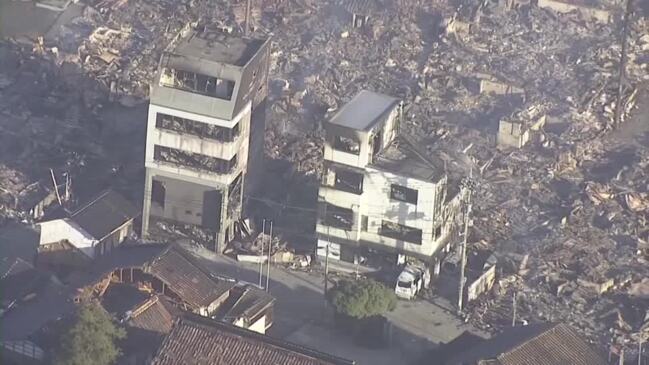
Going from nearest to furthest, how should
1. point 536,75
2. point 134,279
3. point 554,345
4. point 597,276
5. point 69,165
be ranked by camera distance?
1. point 554,345
2. point 134,279
3. point 597,276
4. point 69,165
5. point 536,75

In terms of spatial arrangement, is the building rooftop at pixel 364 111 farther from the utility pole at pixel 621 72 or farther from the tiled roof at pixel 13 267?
the utility pole at pixel 621 72

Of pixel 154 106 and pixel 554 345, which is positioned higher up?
pixel 154 106

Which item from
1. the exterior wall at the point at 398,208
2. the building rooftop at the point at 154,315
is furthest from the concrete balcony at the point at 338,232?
the building rooftop at the point at 154,315

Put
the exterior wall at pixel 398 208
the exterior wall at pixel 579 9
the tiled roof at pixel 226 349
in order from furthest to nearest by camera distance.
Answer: the exterior wall at pixel 579 9
the exterior wall at pixel 398 208
the tiled roof at pixel 226 349

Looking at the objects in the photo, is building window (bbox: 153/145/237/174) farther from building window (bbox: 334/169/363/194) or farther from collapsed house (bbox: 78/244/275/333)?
collapsed house (bbox: 78/244/275/333)

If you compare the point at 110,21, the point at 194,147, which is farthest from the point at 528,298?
the point at 110,21

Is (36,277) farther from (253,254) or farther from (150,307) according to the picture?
(253,254)
